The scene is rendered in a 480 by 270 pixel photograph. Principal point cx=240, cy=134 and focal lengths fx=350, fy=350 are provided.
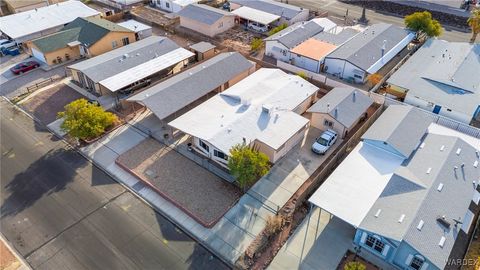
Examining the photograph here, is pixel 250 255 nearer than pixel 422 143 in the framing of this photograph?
Yes

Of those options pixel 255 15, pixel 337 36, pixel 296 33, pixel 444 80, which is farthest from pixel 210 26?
pixel 444 80

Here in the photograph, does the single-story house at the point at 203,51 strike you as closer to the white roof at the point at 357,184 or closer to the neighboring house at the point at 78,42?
the neighboring house at the point at 78,42

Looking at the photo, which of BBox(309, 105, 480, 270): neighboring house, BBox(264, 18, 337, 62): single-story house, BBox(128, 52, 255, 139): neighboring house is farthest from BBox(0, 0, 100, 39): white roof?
BBox(309, 105, 480, 270): neighboring house

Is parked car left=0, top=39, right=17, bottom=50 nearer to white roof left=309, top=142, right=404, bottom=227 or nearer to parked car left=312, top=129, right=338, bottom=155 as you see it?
parked car left=312, top=129, right=338, bottom=155

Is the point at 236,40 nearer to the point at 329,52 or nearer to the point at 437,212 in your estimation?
the point at 329,52

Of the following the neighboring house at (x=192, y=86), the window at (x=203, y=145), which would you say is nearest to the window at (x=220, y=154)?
the window at (x=203, y=145)

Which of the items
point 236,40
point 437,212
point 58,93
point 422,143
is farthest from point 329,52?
point 58,93

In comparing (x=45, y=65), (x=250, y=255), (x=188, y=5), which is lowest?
(x=250, y=255)

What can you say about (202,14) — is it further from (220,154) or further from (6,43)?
(220,154)
